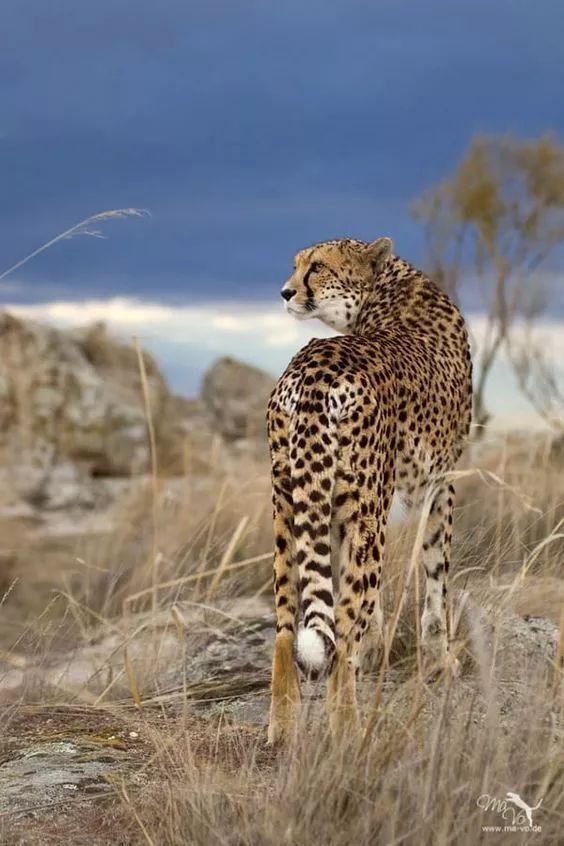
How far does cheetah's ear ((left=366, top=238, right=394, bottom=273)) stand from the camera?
4363 millimetres

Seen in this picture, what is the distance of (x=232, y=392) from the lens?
18.3m

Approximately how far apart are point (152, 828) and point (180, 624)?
0.80 m

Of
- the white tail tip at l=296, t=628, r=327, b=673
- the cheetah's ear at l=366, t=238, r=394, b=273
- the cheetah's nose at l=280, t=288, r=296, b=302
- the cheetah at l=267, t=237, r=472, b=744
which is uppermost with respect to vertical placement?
the cheetah's ear at l=366, t=238, r=394, b=273

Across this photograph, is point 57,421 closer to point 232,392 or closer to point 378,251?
point 232,392

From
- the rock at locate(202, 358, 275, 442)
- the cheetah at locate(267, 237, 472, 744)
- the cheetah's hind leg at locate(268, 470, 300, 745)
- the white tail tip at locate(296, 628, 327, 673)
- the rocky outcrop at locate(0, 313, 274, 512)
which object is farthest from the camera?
the rock at locate(202, 358, 275, 442)

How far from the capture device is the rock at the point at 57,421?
38.3 feet

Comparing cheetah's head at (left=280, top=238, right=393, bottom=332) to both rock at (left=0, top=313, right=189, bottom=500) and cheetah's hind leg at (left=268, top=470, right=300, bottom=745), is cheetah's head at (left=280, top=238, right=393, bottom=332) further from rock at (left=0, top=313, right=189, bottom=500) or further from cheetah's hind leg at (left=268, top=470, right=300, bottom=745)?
rock at (left=0, top=313, right=189, bottom=500)

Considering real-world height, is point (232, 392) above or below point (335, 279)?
below

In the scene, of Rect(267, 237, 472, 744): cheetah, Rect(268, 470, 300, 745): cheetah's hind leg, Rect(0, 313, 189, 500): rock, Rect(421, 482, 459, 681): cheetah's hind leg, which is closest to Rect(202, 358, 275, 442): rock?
Rect(0, 313, 189, 500): rock

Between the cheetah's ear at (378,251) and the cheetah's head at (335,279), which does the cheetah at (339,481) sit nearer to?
the cheetah's head at (335,279)

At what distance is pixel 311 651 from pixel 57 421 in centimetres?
908

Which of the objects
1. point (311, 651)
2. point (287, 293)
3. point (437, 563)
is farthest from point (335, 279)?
point (311, 651)

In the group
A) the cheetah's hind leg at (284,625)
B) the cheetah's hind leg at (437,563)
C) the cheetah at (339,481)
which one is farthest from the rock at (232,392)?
the cheetah's hind leg at (284,625)

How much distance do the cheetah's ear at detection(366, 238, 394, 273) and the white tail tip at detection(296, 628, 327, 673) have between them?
5.26ft
